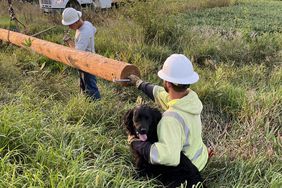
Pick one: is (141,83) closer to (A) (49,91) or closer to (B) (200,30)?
(A) (49,91)

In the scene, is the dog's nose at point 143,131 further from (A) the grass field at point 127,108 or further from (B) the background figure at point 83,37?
(B) the background figure at point 83,37

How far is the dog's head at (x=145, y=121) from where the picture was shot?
2.65 metres

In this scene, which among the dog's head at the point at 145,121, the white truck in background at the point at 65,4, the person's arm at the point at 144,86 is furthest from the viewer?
the white truck in background at the point at 65,4

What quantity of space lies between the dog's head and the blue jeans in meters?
2.06

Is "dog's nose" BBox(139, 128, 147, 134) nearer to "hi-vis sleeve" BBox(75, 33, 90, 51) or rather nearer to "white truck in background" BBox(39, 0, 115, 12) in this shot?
"hi-vis sleeve" BBox(75, 33, 90, 51)

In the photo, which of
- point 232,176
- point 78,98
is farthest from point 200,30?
point 232,176

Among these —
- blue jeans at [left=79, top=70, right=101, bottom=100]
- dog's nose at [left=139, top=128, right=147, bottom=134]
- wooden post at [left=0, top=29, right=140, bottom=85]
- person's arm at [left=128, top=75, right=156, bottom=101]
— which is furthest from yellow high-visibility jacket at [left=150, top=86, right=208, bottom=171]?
blue jeans at [left=79, top=70, right=101, bottom=100]

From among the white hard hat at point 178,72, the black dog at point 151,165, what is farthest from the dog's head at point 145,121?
the white hard hat at point 178,72

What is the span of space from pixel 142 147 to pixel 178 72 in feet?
2.09

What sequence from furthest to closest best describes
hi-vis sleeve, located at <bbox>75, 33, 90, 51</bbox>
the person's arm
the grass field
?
1. hi-vis sleeve, located at <bbox>75, 33, 90, 51</bbox>
2. the person's arm
3. the grass field

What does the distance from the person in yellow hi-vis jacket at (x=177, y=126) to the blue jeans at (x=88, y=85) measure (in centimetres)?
202

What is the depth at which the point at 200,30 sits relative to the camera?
877 cm

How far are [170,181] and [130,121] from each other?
1.88 ft

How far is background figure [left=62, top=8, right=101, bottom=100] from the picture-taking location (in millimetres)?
4656
